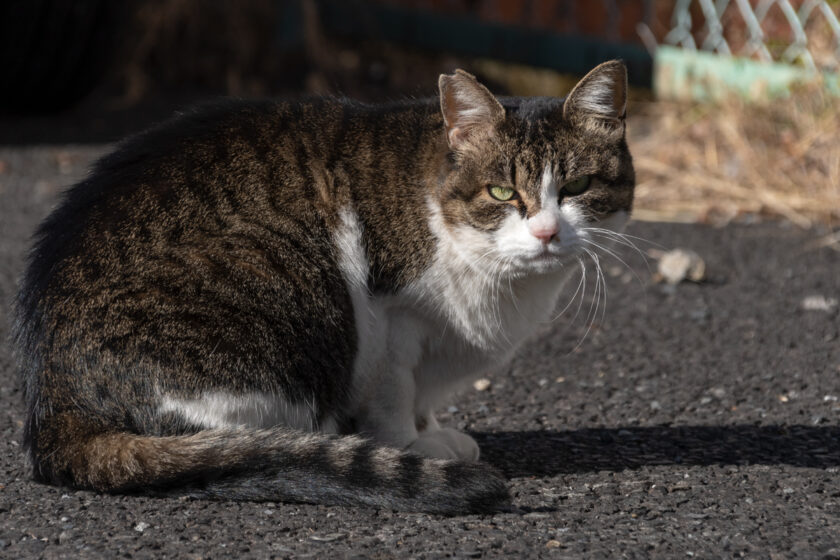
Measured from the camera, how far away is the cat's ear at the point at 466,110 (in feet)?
9.03

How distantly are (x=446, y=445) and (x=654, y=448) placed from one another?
0.58 m

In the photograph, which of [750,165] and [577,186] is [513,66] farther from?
[577,186]

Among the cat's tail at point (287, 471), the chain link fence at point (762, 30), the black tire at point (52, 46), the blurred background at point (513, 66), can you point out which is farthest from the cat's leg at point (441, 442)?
the black tire at point (52, 46)

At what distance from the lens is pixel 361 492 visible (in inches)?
95.6

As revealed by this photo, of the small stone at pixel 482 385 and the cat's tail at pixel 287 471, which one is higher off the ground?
the cat's tail at pixel 287 471

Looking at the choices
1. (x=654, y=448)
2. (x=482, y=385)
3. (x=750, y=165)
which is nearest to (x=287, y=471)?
(x=654, y=448)

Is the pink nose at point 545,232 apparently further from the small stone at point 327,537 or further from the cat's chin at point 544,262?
the small stone at point 327,537

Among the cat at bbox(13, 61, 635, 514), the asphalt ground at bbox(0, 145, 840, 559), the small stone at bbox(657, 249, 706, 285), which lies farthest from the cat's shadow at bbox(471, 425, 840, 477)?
the small stone at bbox(657, 249, 706, 285)

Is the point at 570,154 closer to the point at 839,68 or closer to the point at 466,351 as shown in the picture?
the point at 466,351

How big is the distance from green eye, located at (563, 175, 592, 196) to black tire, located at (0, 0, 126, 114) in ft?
17.0

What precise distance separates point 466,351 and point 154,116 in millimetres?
5028

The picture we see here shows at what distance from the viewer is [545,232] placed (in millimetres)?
2613

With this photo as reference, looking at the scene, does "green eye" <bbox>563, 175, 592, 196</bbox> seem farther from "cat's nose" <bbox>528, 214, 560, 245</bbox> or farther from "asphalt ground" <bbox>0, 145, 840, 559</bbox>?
"asphalt ground" <bbox>0, 145, 840, 559</bbox>

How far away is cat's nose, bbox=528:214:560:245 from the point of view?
2.61m
